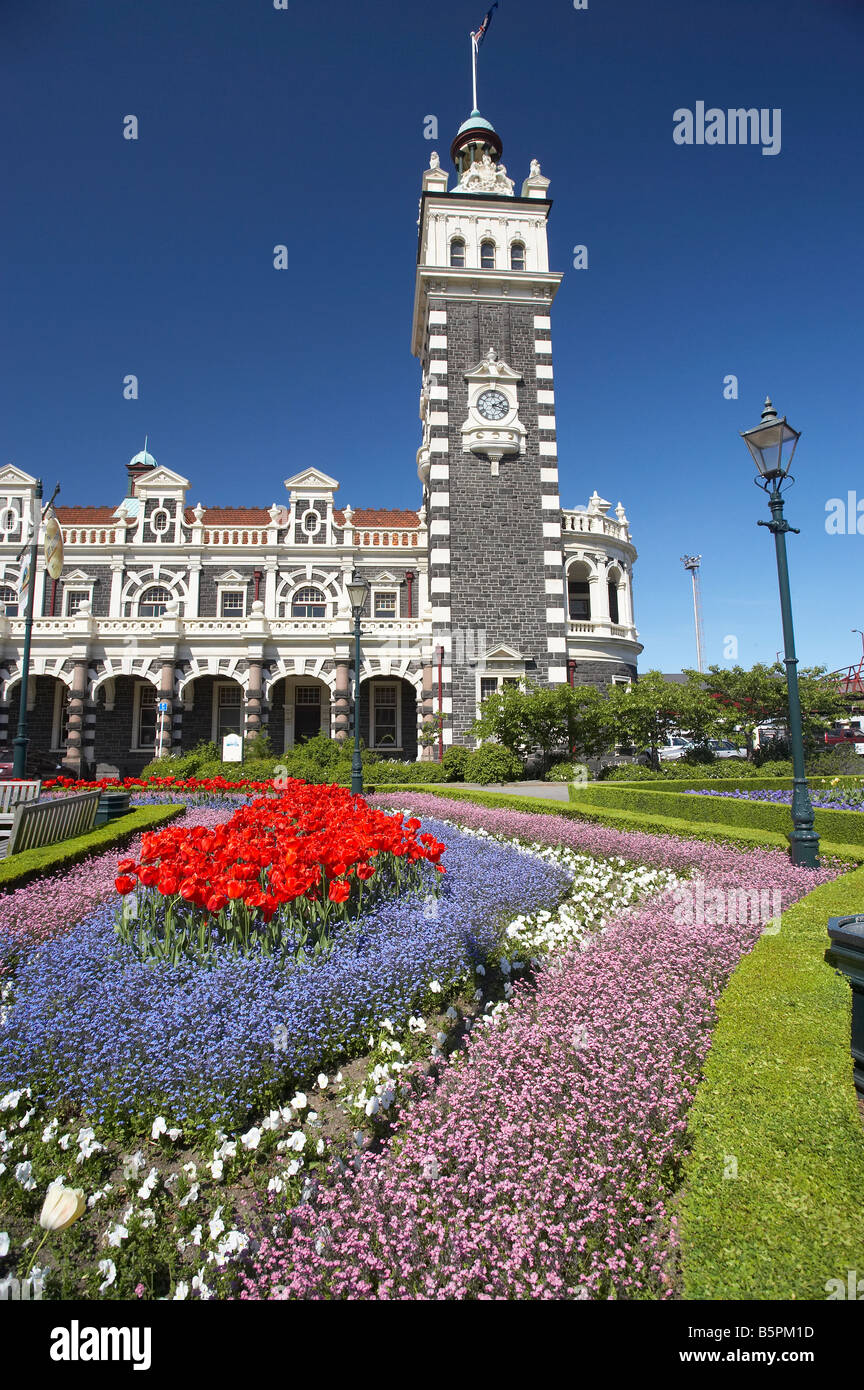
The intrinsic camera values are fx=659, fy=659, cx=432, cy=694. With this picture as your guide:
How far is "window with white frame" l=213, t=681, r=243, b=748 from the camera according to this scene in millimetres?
26719

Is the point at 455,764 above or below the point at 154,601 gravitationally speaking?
below

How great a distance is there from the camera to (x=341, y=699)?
24094 millimetres

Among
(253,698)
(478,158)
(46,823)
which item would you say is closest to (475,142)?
(478,158)

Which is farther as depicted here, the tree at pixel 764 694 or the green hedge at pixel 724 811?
the tree at pixel 764 694

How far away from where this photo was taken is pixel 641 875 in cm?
708

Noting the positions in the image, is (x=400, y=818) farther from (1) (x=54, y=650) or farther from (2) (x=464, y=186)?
(2) (x=464, y=186)

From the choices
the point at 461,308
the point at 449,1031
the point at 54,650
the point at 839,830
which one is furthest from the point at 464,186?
the point at 449,1031

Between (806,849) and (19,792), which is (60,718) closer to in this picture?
(19,792)

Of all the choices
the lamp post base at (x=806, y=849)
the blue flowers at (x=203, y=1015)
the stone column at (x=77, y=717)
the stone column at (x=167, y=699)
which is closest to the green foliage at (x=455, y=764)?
the stone column at (x=167, y=699)

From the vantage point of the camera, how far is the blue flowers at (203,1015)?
3.27 m

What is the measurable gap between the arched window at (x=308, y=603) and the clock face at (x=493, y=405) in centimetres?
981

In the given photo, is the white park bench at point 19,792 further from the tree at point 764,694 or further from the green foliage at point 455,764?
the tree at point 764,694

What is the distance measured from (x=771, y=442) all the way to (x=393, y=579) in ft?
71.1
